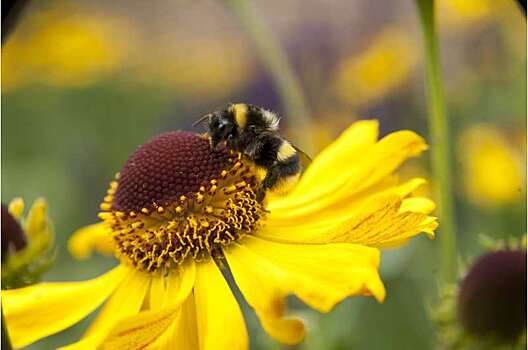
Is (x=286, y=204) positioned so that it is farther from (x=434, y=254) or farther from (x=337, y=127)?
(x=337, y=127)

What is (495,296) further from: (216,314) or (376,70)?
(376,70)

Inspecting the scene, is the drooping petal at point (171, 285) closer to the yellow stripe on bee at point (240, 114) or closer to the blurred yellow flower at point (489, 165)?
the yellow stripe on bee at point (240, 114)

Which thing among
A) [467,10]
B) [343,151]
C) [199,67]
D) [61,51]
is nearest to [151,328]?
[343,151]

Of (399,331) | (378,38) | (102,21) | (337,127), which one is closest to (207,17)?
Answer: (102,21)

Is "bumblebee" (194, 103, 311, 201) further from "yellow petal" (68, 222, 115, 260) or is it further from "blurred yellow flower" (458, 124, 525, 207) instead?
"blurred yellow flower" (458, 124, 525, 207)

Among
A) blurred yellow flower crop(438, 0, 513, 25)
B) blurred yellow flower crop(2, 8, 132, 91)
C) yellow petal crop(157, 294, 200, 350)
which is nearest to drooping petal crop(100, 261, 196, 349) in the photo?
yellow petal crop(157, 294, 200, 350)

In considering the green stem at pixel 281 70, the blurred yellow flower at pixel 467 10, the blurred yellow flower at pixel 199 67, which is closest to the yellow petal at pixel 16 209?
the green stem at pixel 281 70
